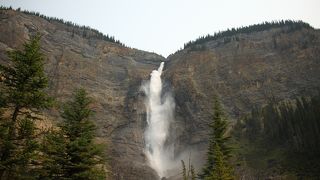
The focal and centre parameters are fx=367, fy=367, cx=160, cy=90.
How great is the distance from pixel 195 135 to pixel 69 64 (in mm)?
51247

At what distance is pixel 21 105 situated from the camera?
19000 millimetres

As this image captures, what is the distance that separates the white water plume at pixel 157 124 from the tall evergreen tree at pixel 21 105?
79157 mm

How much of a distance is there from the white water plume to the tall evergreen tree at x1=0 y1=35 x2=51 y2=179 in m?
79.2

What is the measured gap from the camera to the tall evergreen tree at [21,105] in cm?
1789

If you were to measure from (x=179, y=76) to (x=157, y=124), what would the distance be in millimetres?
21599

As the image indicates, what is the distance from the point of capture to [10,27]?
126 metres

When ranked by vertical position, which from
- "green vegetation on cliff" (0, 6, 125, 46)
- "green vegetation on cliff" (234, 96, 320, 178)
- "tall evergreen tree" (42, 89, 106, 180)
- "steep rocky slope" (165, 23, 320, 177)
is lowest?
"tall evergreen tree" (42, 89, 106, 180)

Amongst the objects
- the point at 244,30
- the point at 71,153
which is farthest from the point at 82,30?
the point at 71,153

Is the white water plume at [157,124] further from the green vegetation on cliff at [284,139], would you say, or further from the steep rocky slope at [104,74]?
the green vegetation on cliff at [284,139]

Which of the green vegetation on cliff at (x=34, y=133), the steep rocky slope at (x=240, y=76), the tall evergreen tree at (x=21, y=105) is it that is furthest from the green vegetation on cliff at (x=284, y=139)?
the tall evergreen tree at (x=21, y=105)

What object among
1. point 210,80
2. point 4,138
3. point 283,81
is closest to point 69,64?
point 210,80

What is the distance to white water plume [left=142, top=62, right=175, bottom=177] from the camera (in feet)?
340

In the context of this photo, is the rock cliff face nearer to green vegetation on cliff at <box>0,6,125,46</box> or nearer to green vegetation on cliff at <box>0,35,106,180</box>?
green vegetation on cliff at <box>0,6,125,46</box>

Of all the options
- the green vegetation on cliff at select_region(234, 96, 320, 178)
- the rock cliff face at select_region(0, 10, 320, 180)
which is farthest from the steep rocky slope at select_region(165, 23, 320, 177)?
the green vegetation on cliff at select_region(234, 96, 320, 178)
